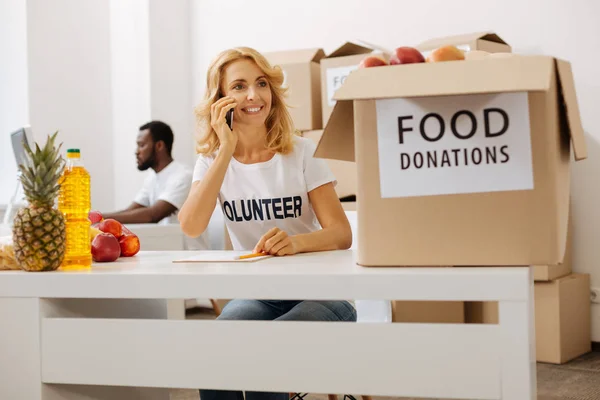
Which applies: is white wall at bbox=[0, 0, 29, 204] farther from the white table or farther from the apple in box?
the white table

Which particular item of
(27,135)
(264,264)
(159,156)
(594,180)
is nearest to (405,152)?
(264,264)

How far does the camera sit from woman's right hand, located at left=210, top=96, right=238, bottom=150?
162 centimetres

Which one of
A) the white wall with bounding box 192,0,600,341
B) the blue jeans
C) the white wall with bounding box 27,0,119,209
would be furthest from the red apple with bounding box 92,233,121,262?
the white wall with bounding box 27,0,119,209

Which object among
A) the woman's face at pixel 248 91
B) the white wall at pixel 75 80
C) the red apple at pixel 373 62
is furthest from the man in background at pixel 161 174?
the red apple at pixel 373 62

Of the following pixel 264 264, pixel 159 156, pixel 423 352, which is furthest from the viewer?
pixel 159 156

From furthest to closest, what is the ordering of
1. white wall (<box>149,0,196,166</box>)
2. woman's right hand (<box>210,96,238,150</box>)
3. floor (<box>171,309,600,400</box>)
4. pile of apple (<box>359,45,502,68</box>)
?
white wall (<box>149,0,196,166</box>) < floor (<box>171,309,600,400</box>) < woman's right hand (<box>210,96,238,150</box>) < pile of apple (<box>359,45,502,68</box>)

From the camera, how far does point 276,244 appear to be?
4.38 feet

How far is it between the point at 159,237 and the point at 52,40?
1610mm

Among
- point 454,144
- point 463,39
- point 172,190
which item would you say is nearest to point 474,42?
point 463,39

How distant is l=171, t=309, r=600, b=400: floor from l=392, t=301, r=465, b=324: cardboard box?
0.40 metres

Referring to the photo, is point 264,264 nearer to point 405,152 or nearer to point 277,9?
point 405,152

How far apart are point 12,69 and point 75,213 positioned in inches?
119

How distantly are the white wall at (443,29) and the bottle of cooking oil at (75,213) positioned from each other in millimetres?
2514

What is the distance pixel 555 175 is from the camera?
979 millimetres
